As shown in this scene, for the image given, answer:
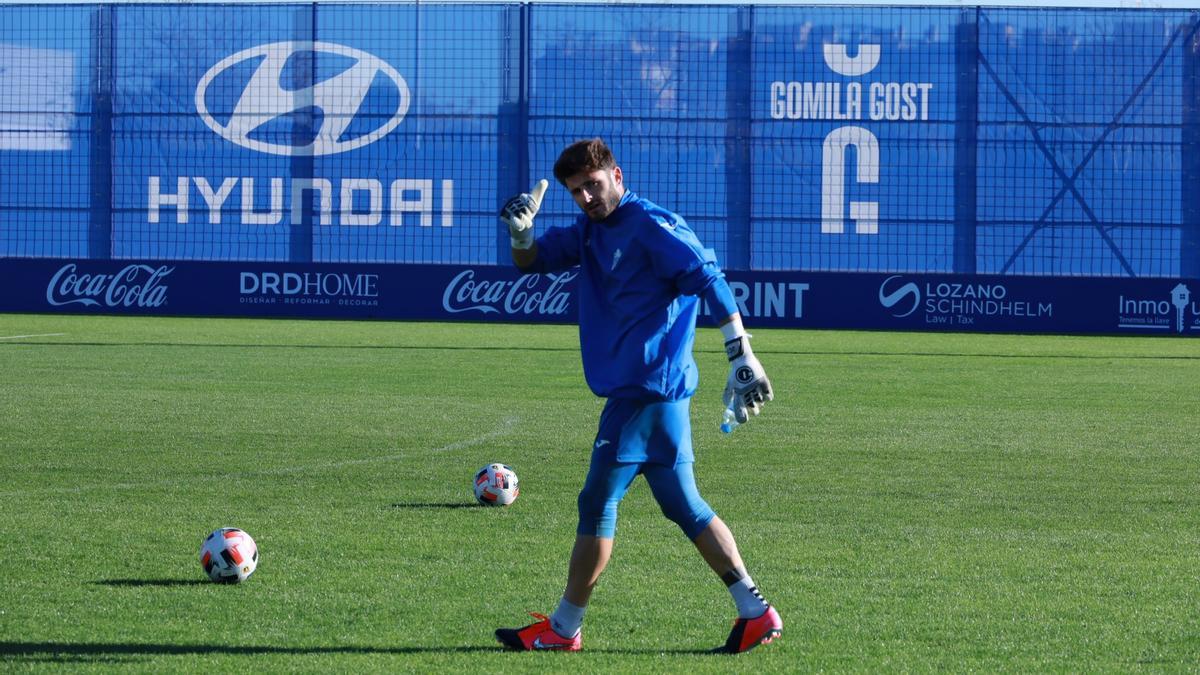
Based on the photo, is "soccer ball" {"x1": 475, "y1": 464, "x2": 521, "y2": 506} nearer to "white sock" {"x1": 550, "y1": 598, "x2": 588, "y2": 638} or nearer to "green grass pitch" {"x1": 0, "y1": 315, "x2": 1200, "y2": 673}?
"green grass pitch" {"x1": 0, "y1": 315, "x2": 1200, "y2": 673}

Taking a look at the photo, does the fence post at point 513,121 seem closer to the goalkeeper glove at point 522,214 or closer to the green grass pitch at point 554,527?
the green grass pitch at point 554,527

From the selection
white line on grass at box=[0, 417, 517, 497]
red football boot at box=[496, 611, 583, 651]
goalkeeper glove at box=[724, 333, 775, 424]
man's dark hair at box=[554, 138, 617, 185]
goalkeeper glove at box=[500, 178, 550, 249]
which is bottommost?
red football boot at box=[496, 611, 583, 651]

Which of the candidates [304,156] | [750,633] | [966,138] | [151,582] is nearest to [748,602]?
[750,633]

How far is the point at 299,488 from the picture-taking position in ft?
30.5

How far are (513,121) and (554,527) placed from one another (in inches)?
1103

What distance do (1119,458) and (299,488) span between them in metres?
5.52

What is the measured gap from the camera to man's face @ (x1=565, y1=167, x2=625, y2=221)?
5.46 metres

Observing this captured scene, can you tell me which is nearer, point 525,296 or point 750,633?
point 750,633

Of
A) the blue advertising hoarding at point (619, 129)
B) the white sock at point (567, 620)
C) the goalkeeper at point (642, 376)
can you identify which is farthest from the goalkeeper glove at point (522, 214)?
the blue advertising hoarding at point (619, 129)

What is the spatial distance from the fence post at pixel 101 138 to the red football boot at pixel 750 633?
104ft

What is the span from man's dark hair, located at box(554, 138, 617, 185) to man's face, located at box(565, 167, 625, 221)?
0.7 inches

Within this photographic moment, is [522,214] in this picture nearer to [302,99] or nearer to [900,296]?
[900,296]

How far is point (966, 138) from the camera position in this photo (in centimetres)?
3459

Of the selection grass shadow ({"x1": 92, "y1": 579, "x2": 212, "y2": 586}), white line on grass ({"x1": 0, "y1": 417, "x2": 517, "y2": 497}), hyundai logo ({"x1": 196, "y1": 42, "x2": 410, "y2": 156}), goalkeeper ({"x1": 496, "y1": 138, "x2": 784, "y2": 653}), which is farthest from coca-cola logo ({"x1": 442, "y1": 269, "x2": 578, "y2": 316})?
goalkeeper ({"x1": 496, "y1": 138, "x2": 784, "y2": 653})
